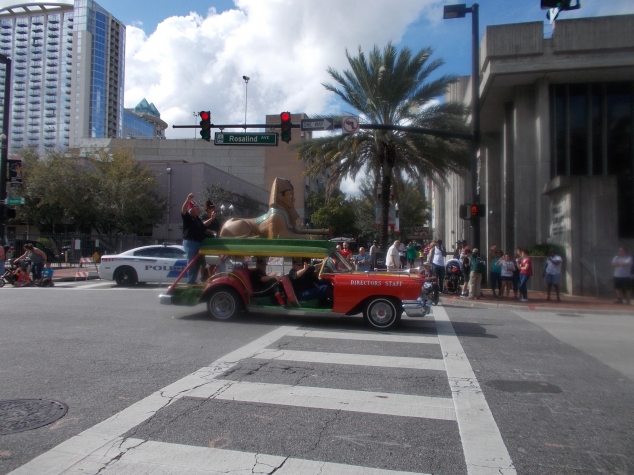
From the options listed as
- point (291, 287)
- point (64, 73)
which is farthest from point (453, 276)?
point (64, 73)

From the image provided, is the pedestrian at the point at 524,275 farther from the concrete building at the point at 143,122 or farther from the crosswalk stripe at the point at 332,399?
the concrete building at the point at 143,122

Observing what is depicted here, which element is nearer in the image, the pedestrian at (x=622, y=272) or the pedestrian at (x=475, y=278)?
the pedestrian at (x=622, y=272)

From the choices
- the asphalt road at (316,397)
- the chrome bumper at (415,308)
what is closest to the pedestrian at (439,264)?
the asphalt road at (316,397)

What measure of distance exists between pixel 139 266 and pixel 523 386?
1542 cm

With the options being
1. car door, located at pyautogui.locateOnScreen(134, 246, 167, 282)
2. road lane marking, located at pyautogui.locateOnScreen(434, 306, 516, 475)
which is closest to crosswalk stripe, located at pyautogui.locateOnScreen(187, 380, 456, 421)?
road lane marking, located at pyautogui.locateOnScreen(434, 306, 516, 475)

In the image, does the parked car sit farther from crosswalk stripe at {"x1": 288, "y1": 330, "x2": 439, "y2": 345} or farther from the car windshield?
crosswalk stripe at {"x1": 288, "y1": 330, "x2": 439, "y2": 345}

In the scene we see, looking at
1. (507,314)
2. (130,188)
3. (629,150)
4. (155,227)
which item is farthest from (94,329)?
(155,227)

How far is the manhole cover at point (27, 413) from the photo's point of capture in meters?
4.92

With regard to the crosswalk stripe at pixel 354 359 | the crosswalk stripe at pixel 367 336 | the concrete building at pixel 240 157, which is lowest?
the crosswalk stripe at pixel 354 359

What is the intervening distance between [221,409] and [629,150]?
20233 mm

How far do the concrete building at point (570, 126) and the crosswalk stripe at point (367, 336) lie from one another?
10.3 metres

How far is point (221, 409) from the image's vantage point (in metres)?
5.44

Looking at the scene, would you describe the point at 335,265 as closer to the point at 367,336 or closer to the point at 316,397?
the point at 367,336

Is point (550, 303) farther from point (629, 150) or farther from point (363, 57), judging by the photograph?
point (363, 57)
